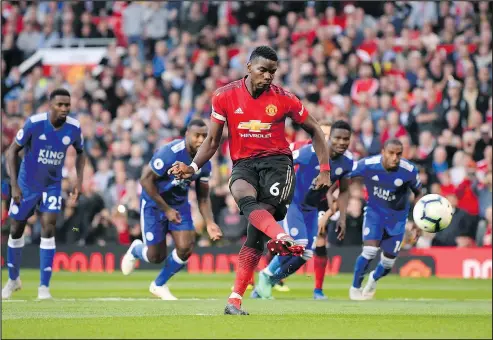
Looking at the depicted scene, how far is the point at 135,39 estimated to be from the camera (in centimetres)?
2842

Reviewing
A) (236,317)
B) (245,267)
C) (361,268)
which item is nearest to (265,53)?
(245,267)

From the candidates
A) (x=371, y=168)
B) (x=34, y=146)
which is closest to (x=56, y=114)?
(x=34, y=146)

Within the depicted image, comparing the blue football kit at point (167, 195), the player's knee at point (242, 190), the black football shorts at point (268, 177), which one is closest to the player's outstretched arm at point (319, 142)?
the black football shorts at point (268, 177)

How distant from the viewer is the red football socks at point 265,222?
981 cm

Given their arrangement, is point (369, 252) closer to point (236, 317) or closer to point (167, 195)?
point (167, 195)

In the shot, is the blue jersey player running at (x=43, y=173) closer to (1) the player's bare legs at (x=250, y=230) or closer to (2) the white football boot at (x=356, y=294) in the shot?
(2) the white football boot at (x=356, y=294)

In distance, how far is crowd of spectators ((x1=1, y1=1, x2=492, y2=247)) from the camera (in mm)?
22500

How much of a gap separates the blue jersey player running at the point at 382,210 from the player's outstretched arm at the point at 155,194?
2788mm

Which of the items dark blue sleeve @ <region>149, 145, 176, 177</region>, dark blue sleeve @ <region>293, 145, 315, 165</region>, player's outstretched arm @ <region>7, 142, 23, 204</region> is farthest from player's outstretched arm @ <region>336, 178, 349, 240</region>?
player's outstretched arm @ <region>7, 142, 23, 204</region>

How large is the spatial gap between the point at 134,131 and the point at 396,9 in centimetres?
720

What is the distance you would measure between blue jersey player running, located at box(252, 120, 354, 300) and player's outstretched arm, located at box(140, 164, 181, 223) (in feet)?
4.90

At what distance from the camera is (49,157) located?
14.5 meters

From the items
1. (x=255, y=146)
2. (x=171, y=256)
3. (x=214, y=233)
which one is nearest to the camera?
(x=255, y=146)

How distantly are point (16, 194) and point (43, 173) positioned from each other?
0.59 metres
